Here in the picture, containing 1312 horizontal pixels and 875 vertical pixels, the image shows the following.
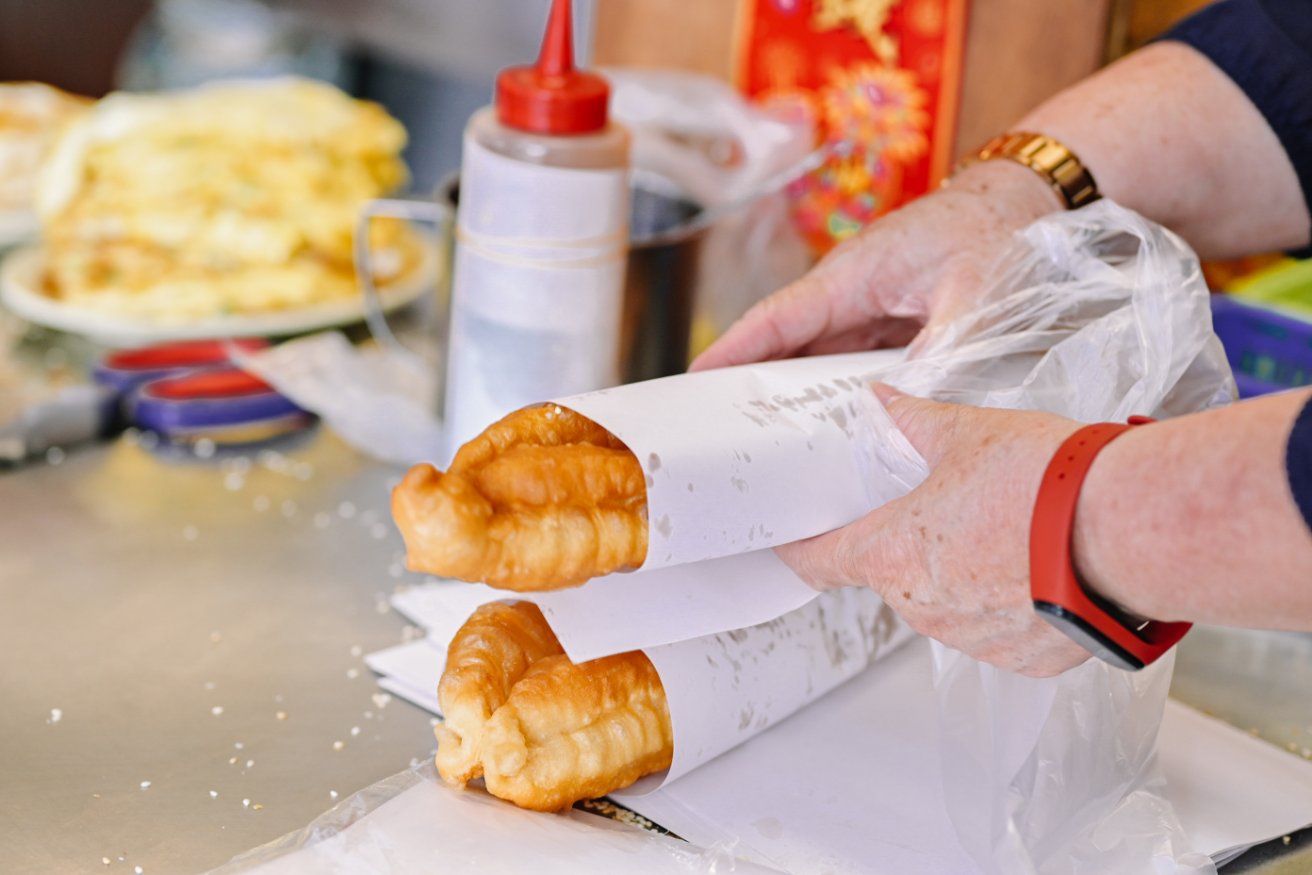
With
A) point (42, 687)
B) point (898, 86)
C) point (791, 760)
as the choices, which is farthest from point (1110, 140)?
point (42, 687)

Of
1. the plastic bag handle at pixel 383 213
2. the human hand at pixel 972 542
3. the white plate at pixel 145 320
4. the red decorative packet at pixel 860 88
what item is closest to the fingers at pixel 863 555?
the human hand at pixel 972 542

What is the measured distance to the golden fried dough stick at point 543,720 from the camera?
76 cm

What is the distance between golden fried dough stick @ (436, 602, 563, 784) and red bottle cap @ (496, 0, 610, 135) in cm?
39

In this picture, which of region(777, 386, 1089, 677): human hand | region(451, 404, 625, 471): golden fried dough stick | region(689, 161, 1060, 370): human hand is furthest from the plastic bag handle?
region(777, 386, 1089, 677): human hand

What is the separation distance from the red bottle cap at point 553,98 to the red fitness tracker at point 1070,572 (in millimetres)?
503

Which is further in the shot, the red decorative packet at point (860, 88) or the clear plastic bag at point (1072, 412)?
the red decorative packet at point (860, 88)

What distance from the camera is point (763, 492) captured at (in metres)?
0.79

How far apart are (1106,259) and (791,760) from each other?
423 millimetres

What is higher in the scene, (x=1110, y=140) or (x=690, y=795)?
(x=1110, y=140)

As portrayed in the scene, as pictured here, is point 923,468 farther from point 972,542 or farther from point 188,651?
point 188,651

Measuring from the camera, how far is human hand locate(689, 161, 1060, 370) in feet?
3.17

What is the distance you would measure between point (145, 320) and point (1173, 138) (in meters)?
1.01

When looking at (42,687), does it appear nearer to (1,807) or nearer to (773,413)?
(1,807)

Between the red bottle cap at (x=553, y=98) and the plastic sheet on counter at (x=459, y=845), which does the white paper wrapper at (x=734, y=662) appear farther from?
the red bottle cap at (x=553, y=98)
